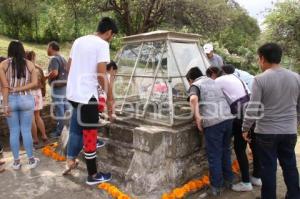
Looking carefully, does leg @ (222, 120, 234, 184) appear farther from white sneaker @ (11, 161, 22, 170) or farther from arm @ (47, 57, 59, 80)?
arm @ (47, 57, 59, 80)

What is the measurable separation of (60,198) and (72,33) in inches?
607

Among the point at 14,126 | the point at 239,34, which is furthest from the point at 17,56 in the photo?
the point at 239,34

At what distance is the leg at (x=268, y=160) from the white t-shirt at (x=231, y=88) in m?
0.81

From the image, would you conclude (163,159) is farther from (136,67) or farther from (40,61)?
(40,61)

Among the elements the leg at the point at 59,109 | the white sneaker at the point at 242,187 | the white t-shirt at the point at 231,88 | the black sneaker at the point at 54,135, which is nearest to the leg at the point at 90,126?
the white t-shirt at the point at 231,88

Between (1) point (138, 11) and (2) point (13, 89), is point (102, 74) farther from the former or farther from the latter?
(1) point (138, 11)

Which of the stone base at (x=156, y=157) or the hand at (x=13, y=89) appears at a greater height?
the hand at (x=13, y=89)

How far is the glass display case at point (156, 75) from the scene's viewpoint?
4.82 m

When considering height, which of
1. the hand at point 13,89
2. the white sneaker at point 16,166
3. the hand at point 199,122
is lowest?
the white sneaker at point 16,166

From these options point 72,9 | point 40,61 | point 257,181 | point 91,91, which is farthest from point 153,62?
point 72,9

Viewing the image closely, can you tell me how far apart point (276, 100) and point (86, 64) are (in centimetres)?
217

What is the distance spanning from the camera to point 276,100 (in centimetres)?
367

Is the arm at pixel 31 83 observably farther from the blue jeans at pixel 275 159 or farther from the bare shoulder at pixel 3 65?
the blue jeans at pixel 275 159

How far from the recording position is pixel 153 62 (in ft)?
17.0
